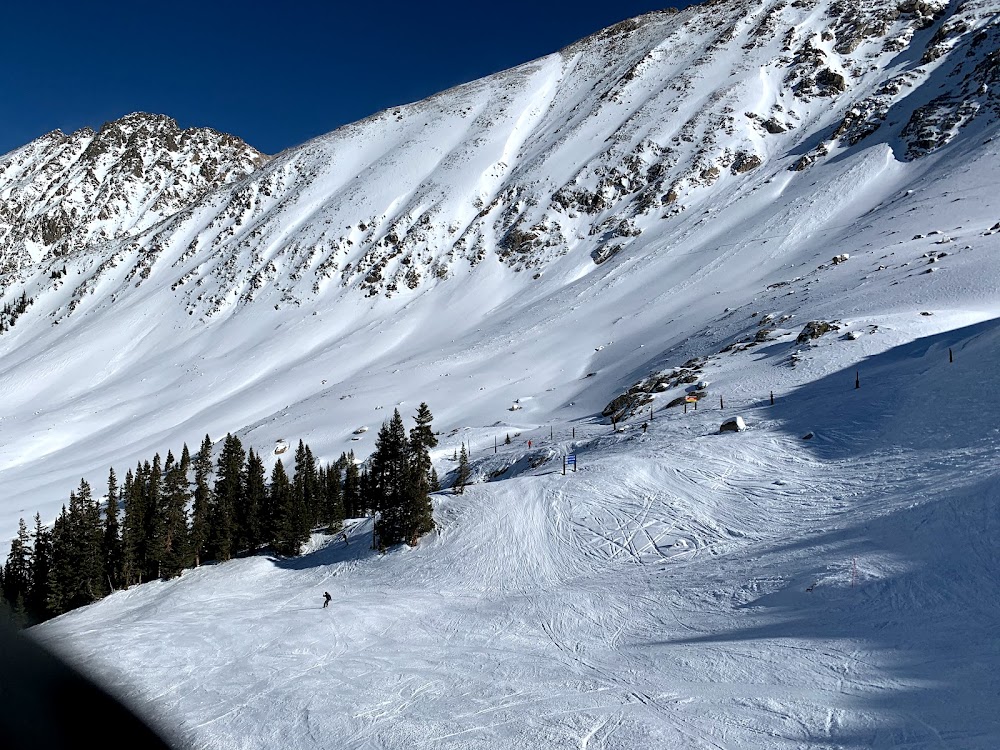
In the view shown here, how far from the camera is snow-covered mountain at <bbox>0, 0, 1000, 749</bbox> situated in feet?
52.2

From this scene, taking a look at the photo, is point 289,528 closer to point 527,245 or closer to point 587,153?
point 527,245

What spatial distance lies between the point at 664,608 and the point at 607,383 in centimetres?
4060

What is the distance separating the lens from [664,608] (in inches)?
792

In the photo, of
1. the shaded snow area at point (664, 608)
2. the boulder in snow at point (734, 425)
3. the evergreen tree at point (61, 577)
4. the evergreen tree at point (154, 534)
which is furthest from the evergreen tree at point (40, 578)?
the boulder in snow at point (734, 425)

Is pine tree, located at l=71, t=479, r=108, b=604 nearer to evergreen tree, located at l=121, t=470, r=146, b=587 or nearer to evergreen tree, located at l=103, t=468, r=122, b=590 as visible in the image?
evergreen tree, located at l=103, t=468, r=122, b=590

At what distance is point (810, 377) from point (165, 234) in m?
185

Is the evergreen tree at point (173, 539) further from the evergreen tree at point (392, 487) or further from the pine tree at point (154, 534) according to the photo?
the evergreen tree at point (392, 487)

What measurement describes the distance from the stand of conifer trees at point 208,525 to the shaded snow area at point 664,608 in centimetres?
306

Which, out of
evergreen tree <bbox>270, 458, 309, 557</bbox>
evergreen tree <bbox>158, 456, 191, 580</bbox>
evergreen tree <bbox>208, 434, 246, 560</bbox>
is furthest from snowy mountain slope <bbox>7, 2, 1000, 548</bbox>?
evergreen tree <bbox>270, 458, 309, 557</bbox>

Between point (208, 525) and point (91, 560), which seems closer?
point (91, 560)

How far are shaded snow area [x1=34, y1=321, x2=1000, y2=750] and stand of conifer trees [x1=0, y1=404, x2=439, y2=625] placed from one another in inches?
120

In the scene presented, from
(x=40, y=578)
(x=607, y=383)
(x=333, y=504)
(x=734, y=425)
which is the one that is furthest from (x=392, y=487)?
(x=607, y=383)

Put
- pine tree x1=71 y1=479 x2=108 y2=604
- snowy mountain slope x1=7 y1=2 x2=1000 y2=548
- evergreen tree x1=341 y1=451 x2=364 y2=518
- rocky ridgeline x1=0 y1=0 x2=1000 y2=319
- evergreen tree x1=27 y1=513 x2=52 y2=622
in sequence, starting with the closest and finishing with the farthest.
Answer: pine tree x1=71 y1=479 x2=108 y2=604 < evergreen tree x1=27 y1=513 x2=52 y2=622 < evergreen tree x1=341 y1=451 x2=364 y2=518 < snowy mountain slope x1=7 y1=2 x2=1000 y2=548 < rocky ridgeline x1=0 y1=0 x2=1000 y2=319

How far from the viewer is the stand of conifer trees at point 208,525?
3556cm
